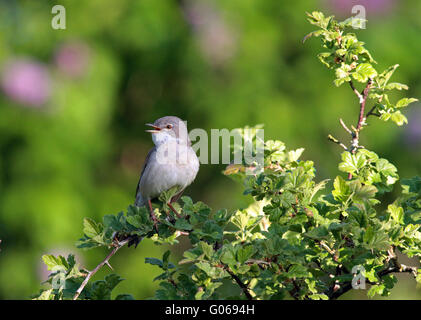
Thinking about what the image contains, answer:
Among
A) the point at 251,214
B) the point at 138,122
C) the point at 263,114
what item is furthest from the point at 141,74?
the point at 251,214

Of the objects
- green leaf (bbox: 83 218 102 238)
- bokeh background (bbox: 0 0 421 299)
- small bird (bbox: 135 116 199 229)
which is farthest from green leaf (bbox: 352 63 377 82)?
bokeh background (bbox: 0 0 421 299)

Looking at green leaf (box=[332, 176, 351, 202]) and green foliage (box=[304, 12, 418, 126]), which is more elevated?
green foliage (box=[304, 12, 418, 126])

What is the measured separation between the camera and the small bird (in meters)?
4.14

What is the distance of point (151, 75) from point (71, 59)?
2.71 ft

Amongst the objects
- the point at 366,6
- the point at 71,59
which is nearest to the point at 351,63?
the point at 366,6

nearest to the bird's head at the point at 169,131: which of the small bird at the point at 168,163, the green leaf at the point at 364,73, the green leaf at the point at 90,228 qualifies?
the small bird at the point at 168,163

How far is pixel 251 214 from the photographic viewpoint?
9.39 ft

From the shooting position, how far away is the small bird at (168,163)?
4137 mm

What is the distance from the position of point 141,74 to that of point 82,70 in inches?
27.0

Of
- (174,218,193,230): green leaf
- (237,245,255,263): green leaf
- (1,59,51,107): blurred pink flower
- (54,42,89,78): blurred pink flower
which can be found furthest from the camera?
(54,42,89,78): blurred pink flower

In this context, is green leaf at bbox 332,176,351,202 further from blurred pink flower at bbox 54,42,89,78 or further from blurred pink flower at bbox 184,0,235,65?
blurred pink flower at bbox 54,42,89,78

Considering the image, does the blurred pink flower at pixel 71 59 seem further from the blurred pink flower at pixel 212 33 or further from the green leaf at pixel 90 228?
the green leaf at pixel 90 228

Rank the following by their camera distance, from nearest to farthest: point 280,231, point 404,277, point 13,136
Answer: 1. point 280,231
2. point 13,136
3. point 404,277

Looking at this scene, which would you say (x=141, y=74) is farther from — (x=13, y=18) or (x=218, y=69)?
(x=13, y=18)
